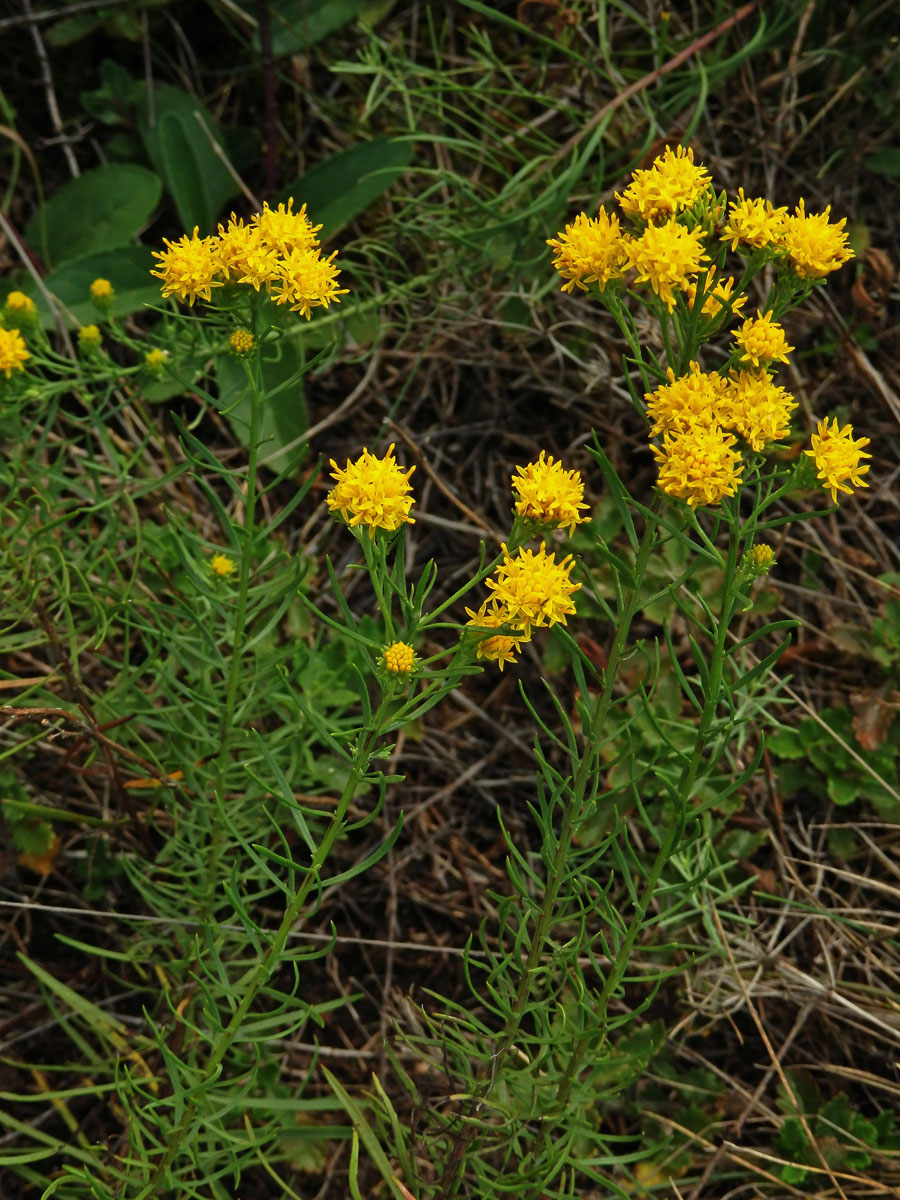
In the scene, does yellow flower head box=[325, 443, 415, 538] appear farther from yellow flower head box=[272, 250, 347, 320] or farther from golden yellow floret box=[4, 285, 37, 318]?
golden yellow floret box=[4, 285, 37, 318]

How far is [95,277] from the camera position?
9.79 ft

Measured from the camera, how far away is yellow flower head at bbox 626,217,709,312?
1.53 meters

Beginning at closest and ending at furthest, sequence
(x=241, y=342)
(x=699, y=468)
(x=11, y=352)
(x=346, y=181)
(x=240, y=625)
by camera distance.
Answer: (x=699, y=468), (x=241, y=342), (x=240, y=625), (x=11, y=352), (x=346, y=181)

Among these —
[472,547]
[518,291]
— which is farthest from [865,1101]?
Answer: [518,291]

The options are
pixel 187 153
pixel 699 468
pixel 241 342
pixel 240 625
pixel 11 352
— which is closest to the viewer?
pixel 699 468

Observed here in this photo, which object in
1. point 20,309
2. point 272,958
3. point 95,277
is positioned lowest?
point 272,958

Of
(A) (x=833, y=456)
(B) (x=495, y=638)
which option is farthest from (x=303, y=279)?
(A) (x=833, y=456)

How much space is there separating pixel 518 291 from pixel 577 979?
1.86m

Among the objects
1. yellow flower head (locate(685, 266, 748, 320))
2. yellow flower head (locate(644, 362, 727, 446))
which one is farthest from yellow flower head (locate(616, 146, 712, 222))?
yellow flower head (locate(644, 362, 727, 446))

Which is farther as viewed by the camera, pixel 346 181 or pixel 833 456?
pixel 346 181

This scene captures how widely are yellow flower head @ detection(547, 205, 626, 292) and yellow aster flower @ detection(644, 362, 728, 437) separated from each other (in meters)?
0.20

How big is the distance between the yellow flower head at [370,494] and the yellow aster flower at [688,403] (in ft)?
1.22

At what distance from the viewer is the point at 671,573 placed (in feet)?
9.24

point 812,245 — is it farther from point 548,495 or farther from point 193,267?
point 193,267
